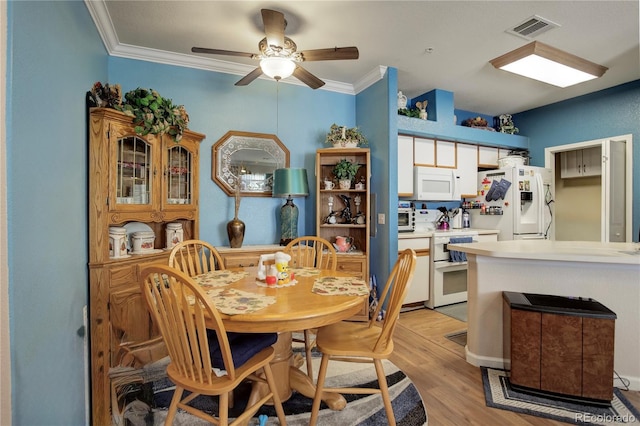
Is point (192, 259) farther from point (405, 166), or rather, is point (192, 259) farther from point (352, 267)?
point (405, 166)

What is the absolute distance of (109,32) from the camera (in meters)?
2.48

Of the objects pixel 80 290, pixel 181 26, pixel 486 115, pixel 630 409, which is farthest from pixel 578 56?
pixel 80 290

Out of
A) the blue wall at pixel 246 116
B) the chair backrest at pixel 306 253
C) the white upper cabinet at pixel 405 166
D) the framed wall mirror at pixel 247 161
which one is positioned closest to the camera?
the chair backrest at pixel 306 253

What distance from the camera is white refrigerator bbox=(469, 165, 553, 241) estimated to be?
398cm

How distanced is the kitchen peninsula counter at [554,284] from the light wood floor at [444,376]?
7.5 inches

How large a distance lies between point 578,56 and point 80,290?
4553 mm

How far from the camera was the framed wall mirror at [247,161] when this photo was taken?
3.12 metres

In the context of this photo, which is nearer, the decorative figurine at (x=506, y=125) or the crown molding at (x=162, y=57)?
the crown molding at (x=162, y=57)

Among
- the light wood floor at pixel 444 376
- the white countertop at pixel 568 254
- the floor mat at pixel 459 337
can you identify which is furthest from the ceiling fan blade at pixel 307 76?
the floor mat at pixel 459 337

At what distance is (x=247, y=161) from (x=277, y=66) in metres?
1.23

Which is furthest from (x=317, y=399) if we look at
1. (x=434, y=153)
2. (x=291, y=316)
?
(x=434, y=153)

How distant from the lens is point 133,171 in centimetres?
231

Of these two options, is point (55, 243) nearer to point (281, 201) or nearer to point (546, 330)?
point (281, 201)

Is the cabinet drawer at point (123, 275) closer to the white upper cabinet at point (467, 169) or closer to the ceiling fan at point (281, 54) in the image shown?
the ceiling fan at point (281, 54)
